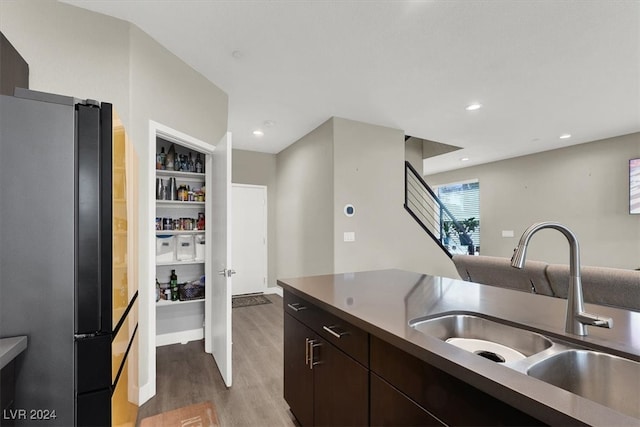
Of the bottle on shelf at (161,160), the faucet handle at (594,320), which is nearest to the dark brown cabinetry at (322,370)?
the faucet handle at (594,320)

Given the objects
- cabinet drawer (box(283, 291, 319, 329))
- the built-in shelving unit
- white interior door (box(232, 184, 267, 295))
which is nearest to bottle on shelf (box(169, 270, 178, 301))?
the built-in shelving unit

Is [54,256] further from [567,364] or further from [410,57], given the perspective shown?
[410,57]

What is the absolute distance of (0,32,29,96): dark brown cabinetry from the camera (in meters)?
1.34

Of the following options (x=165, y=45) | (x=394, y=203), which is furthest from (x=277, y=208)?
(x=165, y=45)

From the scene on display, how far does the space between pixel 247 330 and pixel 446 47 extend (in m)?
3.54

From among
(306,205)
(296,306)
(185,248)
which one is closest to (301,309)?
(296,306)

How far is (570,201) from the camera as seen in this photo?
16.7 ft

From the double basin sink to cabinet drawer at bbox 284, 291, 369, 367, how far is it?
0.23 meters

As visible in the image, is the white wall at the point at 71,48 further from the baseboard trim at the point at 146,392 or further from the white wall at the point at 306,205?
the white wall at the point at 306,205

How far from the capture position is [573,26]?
2.02 m

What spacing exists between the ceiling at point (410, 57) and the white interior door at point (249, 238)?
5.09ft

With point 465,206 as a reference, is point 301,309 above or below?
below

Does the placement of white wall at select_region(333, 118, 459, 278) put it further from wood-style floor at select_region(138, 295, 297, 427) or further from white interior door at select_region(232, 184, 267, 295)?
white interior door at select_region(232, 184, 267, 295)

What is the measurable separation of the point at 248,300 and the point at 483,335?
4200 mm
